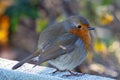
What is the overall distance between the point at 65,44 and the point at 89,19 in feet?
5.68

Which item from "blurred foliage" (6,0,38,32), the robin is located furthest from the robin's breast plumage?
"blurred foliage" (6,0,38,32)

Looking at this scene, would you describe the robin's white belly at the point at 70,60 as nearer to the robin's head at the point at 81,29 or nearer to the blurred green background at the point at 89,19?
the robin's head at the point at 81,29

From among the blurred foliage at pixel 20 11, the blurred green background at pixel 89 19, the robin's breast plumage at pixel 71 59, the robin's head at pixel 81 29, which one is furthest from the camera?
the blurred foliage at pixel 20 11

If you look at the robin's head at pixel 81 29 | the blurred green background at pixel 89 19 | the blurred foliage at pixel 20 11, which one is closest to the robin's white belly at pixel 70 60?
the robin's head at pixel 81 29

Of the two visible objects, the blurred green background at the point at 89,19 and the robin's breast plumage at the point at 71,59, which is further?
the blurred green background at the point at 89,19

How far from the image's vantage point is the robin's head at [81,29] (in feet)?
16.8

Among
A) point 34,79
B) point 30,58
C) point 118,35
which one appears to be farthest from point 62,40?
point 118,35

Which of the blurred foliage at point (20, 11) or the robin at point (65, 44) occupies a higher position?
the blurred foliage at point (20, 11)

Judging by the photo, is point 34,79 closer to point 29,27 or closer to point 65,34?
point 65,34

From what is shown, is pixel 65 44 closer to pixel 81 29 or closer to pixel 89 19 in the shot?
pixel 81 29

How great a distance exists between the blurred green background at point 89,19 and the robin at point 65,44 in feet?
2.90

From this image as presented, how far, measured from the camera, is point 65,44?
16.8 ft

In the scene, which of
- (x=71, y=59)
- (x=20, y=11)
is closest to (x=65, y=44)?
(x=71, y=59)

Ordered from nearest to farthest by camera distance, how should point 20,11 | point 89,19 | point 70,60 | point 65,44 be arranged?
point 70,60 < point 65,44 < point 89,19 < point 20,11
